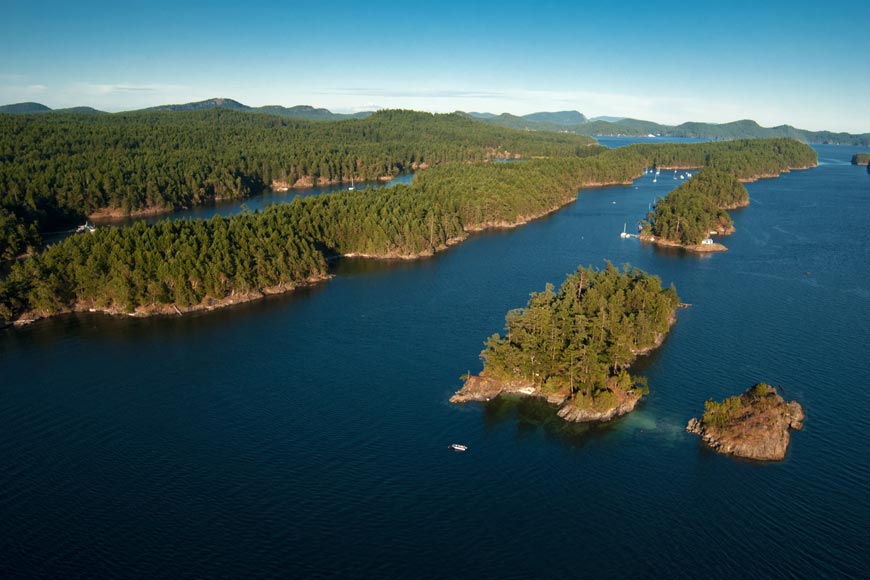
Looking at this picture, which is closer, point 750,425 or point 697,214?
point 750,425

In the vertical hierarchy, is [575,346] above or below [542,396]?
above

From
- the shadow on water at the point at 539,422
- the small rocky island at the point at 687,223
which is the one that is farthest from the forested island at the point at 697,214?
the shadow on water at the point at 539,422

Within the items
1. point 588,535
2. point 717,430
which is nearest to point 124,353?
point 588,535

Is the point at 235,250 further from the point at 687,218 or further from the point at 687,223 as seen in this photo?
the point at 687,218

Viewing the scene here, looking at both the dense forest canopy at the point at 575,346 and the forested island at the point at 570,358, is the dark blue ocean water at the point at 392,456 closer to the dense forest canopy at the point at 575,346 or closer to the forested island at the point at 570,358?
the forested island at the point at 570,358

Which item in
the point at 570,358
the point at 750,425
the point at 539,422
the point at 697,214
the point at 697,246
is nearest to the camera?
the point at 750,425

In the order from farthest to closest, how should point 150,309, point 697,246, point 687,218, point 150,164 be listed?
point 150,164 → point 687,218 → point 697,246 → point 150,309

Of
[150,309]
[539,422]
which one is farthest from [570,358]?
[150,309]
